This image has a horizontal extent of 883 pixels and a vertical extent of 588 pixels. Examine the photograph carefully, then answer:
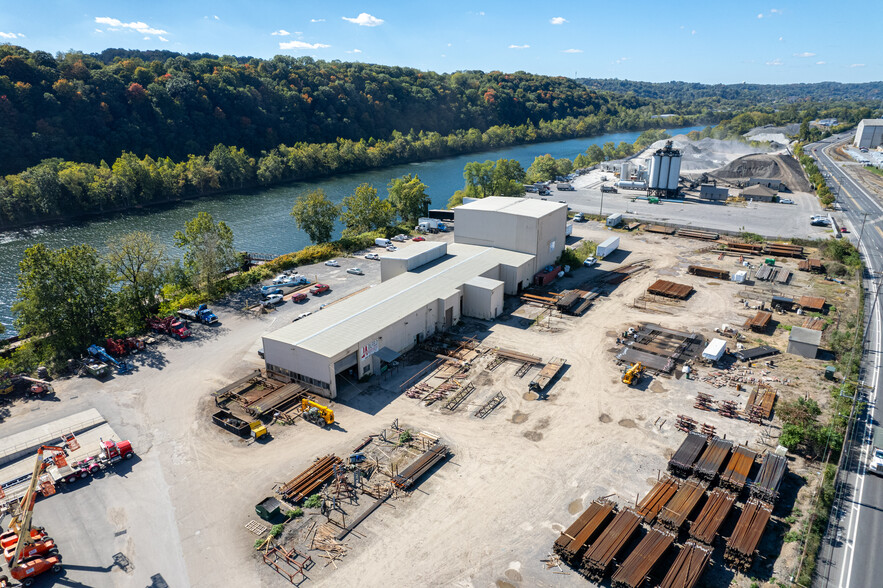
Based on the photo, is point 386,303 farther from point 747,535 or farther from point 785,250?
point 785,250

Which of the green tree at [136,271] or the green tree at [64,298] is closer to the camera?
the green tree at [64,298]

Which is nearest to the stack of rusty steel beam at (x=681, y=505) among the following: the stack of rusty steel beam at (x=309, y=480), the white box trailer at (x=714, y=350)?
the white box trailer at (x=714, y=350)

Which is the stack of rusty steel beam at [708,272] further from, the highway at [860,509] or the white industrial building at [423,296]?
the white industrial building at [423,296]


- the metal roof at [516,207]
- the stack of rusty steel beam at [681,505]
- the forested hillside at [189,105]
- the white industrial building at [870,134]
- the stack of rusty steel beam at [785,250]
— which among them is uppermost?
the forested hillside at [189,105]

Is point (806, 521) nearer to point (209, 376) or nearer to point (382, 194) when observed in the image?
point (209, 376)

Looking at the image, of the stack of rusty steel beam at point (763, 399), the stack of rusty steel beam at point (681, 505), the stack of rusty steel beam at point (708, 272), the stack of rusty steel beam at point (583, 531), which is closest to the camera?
the stack of rusty steel beam at point (583, 531)

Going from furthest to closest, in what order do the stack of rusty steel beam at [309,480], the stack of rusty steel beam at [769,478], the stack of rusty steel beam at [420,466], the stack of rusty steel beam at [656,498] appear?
the stack of rusty steel beam at [420,466], the stack of rusty steel beam at [309,480], the stack of rusty steel beam at [769,478], the stack of rusty steel beam at [656,498]

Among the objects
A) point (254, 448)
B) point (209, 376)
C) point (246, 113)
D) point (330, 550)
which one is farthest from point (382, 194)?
point (330, 550)
